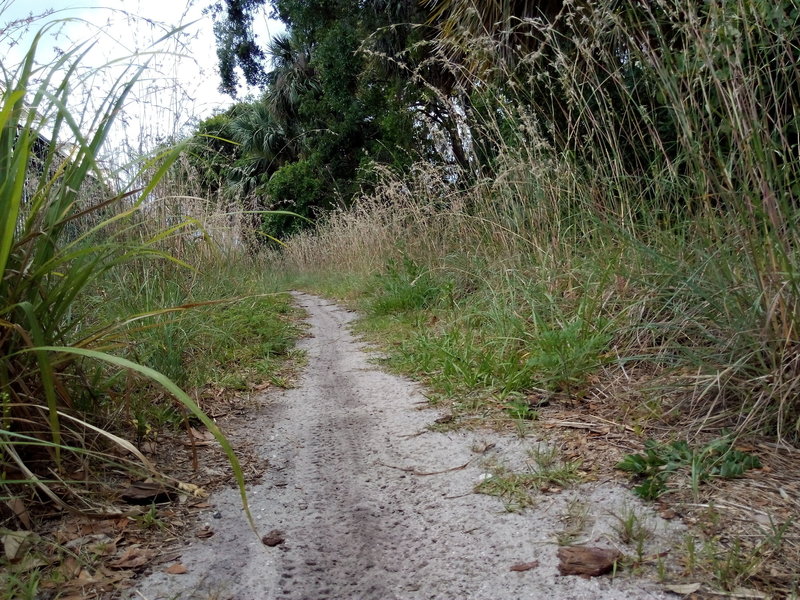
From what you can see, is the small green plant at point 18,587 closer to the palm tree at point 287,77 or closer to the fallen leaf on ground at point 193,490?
the fallen leaf on ground at point 193,490

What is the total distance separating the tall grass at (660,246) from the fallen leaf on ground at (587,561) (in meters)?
0.72

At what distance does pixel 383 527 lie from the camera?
1611mm

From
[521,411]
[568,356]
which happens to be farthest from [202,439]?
[568,356]

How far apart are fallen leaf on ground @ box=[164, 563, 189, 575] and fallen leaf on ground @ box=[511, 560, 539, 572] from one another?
29.7 inches

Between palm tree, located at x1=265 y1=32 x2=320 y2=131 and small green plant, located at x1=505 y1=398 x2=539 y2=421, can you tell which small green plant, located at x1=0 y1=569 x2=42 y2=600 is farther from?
palm tree, located at x1=265 y1=32 x2=320 y2=131

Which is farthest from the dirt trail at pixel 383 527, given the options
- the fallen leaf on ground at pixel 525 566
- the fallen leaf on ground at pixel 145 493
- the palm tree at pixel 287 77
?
the palm tree at pixel 287 77

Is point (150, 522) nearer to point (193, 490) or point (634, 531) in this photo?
point (193, 490)

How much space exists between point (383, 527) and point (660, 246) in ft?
6.04

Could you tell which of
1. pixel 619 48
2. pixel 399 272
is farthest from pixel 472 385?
pixel 399 272

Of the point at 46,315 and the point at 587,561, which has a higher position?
the point at 46,315

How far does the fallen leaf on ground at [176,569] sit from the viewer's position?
137 cm

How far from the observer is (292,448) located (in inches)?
88.6

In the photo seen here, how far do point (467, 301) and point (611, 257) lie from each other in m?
1.42

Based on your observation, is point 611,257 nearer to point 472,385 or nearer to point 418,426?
point 472,385
